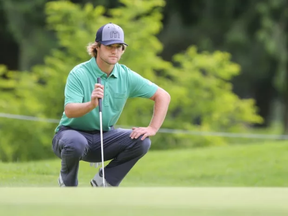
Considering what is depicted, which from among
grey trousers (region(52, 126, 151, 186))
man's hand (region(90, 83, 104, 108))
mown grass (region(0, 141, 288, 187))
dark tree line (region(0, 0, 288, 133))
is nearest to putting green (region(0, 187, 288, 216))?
man's hand (region(90, 83, 104, 108))

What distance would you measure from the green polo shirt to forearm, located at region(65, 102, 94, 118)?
174mm

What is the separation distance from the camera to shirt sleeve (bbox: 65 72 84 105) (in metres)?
5.78

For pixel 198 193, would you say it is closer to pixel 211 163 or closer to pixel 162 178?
pixel 162 178

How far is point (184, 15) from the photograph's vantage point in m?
Result: 21.0

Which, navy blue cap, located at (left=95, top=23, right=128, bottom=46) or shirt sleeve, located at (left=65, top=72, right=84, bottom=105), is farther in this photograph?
navy blue cap, located at (left=95, top=23, right=128, bottom=46)

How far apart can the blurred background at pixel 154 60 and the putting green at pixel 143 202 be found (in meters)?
10.5

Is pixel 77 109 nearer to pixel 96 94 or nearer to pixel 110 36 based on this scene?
pixel 96 94

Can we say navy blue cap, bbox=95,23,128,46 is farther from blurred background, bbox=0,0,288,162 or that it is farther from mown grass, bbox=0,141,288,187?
blurred background, bbox=0,0,288,162

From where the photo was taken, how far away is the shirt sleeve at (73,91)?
5777mm

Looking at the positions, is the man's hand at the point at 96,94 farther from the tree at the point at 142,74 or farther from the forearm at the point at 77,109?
the tree at the point at 142,74

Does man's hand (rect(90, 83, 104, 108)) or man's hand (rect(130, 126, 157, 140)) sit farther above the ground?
man's hand (rect(90, 83, 104, 108))

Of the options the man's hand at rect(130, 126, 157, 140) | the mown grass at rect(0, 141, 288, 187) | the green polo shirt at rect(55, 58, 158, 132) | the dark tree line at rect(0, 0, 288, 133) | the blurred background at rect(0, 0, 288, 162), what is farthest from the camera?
the dark tree line at rect(0, 0, 288, 133)

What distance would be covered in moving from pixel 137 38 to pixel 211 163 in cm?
672

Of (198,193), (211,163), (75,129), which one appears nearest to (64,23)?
(211,163)
